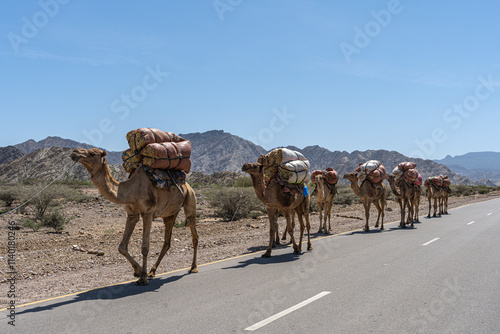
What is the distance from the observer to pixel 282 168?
12.6 m

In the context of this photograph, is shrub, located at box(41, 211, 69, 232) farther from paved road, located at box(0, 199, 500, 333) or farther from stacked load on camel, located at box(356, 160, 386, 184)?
stacked load on camel, located at box(356, 160, 386, 184)

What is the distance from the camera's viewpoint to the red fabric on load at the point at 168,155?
874cm

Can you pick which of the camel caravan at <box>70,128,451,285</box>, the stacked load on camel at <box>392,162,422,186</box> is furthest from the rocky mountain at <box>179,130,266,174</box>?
the camel caravan at <box>70,128,451,285</box>

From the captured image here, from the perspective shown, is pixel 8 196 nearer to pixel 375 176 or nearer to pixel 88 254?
pixel 88 254

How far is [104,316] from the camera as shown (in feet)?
21.3

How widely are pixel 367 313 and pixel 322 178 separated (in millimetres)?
12226

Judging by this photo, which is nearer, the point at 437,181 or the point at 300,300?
the point at 300,300

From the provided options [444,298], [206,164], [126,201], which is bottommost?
[444,298]

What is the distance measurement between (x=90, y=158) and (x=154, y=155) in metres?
1.24

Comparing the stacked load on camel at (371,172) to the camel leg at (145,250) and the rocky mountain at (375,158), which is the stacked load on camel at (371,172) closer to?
the camel leg at (145,250)

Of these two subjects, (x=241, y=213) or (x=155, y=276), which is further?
(x=241, y=213)

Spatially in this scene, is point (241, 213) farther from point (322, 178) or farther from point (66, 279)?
point (66, 279)

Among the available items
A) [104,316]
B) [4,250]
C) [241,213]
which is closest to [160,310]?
[104,316]

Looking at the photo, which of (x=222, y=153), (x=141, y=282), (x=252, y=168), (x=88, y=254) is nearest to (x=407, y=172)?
(x=252, y=168)
